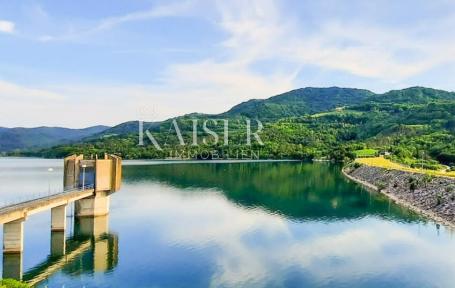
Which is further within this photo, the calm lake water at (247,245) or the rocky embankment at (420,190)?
the rocky embankment at (420,190)

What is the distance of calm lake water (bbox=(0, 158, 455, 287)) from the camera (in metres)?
28.5

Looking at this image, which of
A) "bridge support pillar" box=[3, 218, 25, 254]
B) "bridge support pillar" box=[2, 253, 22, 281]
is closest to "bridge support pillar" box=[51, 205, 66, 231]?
"bridge support pillar" box=[3, 218, 25, 254]

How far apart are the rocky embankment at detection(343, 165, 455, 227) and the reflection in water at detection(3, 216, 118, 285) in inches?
1242

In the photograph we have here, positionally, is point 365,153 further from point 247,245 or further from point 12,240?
point 12,240

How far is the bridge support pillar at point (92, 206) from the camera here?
44.3 meters

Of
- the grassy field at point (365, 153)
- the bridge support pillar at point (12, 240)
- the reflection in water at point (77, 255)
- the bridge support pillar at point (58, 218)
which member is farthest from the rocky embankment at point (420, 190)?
the grassy field at point (365, 153)

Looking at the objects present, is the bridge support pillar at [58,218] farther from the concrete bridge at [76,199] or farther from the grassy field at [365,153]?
the grassy field at [365,153]

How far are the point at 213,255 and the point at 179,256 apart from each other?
2472 millimetres

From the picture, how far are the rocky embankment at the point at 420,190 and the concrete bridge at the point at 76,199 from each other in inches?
1306

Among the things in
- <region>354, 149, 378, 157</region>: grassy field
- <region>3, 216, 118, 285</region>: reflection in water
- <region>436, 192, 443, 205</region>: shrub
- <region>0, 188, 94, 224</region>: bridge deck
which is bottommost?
<region>3, 216, 118, 285</region>: reflection in water

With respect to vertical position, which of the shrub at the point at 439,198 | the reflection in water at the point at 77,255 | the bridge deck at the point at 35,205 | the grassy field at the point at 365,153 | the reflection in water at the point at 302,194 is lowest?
the reflection in water at the point at 77,255

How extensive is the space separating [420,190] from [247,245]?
31.8 meters

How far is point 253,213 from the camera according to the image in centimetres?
5403

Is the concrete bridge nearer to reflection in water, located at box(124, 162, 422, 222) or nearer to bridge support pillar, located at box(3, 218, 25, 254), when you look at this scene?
bridge support pillar, located at box(3, 218, 25, 254)
